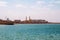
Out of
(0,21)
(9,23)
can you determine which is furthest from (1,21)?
(9,23)

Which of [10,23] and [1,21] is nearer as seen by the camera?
[10,23]

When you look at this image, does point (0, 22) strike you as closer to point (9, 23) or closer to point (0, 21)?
point (0, 21)

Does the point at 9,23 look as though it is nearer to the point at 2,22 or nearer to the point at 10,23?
the point at 10,23

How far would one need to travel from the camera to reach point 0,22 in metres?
151

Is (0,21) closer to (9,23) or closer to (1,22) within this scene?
(1,22)

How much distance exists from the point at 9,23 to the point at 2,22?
20.4m

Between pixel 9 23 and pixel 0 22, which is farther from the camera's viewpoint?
pixel 0 22

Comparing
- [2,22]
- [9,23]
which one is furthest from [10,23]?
[2,22]

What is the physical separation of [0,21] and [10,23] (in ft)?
76.4

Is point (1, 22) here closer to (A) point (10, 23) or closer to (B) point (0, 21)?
(B) point (0, 21)

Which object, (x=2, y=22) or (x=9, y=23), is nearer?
(x=9, y=23)

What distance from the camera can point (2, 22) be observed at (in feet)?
495

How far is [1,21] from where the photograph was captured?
15450 centimetres

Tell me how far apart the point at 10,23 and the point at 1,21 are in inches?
978
